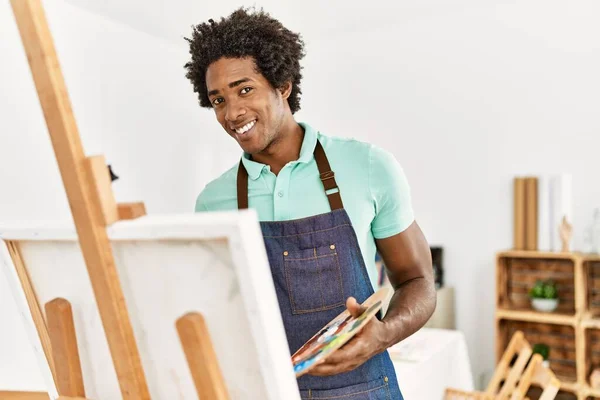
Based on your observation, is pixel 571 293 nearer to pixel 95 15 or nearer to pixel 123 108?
pixel 123 108

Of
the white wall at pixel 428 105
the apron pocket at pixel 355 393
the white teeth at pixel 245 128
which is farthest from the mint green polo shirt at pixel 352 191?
the white wall at pixel 428 105

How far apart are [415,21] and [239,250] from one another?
11.0 ft

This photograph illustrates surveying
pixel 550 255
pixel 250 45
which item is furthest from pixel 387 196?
pixel 550 255

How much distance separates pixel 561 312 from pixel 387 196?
233 cm

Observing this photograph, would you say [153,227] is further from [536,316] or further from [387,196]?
[536,316]

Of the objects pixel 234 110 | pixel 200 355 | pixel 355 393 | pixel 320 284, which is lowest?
pixel 355 393

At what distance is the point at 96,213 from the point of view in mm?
807

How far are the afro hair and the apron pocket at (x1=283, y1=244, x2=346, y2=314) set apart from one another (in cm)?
41

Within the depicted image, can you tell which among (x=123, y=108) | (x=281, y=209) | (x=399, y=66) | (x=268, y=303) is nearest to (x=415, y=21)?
(x=399, y=66)

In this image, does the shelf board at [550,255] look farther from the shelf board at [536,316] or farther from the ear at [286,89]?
the ear at [286,89]

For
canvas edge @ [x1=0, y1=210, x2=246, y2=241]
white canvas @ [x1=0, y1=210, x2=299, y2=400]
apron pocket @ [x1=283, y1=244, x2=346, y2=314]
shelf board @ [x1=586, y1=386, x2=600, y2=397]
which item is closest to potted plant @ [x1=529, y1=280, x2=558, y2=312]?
shelf board @ [x1=586, y1=386, x2=600, y2=397]

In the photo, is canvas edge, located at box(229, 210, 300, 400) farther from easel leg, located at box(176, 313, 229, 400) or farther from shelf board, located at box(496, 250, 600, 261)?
shelf board, located at box(496, 250, 600, 261)

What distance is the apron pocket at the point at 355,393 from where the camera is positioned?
125cm

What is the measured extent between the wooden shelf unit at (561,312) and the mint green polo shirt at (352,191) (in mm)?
2104
